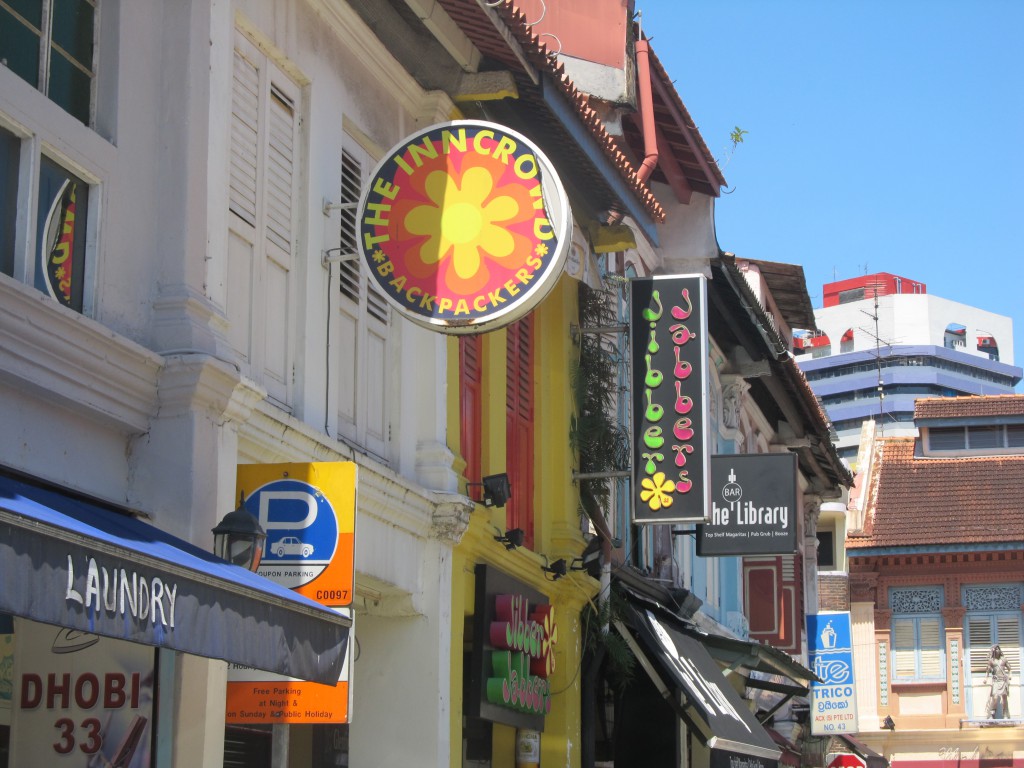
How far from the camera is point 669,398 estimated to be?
48.4 feet

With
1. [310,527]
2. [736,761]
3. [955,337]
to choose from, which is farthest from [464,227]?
[955,337]

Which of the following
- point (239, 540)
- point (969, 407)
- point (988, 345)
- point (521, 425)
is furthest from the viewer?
point (988, 345)

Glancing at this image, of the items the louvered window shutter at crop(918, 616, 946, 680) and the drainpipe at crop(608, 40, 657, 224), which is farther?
the louvered window shutter at crop(918, 616, 946, 680)

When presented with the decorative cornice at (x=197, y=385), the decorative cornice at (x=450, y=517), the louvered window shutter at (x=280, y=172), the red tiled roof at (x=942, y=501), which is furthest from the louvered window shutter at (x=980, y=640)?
the decorative cornice at (x=197, y=385)

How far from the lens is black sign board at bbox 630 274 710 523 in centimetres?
1465

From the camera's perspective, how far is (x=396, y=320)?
11.8 m

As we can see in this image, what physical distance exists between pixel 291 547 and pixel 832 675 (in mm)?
20109

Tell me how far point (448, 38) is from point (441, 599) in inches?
149

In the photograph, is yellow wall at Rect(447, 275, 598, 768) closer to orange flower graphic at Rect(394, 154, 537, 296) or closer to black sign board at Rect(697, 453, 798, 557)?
orange flower graphic at Rect(394, 154, 537, 296)

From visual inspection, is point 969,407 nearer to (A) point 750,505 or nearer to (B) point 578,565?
(A) point 750,505

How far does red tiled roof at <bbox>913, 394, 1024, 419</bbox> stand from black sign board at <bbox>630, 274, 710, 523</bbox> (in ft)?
91.2

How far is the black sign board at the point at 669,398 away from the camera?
577 inches

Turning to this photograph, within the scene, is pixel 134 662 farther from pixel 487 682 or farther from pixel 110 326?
pixel 487 682

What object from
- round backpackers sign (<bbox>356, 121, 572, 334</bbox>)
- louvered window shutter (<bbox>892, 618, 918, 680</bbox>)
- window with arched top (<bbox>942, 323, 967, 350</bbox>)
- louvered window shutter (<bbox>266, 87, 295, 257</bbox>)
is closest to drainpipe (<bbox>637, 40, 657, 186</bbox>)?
round backpackers sign (<bbox>356, 121, 572, 334</bbox>)
